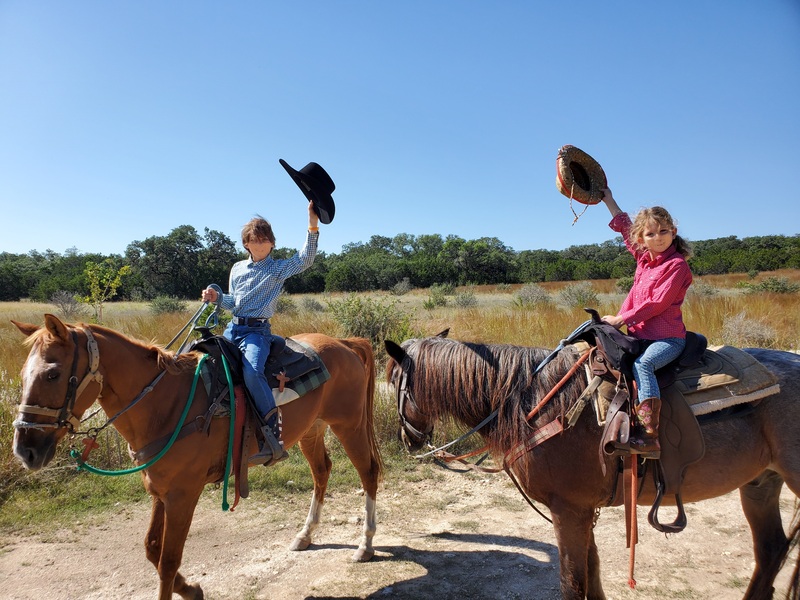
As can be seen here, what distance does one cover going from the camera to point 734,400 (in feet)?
8.46

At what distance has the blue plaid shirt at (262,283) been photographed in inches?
137

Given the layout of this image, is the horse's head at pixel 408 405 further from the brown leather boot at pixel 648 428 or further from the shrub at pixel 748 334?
the shrub at pixel 748 334

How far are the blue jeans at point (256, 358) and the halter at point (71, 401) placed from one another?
88 centimetres

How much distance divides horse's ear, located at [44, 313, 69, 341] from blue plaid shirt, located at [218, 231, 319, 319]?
114 centimetres

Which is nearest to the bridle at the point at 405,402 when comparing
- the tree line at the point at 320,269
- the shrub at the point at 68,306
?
the shrub at the point at 68,306

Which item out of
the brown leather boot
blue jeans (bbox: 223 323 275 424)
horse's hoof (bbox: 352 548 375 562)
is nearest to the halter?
blue jeans (bbox: 223 323 275 424)

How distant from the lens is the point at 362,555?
390cm

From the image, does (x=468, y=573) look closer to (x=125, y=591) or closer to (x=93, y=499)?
(x=125, y=591)

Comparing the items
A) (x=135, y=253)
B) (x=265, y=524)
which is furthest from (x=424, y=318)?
(x=135, y=253)

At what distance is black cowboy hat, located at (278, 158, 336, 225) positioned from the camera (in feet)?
11.5

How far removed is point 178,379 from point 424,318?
10.7 metres

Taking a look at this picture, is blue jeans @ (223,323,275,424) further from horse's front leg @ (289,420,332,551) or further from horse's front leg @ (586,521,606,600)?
horse's front leg @ (586,521,606,600)

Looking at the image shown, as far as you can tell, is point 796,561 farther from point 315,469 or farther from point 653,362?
point 315,469

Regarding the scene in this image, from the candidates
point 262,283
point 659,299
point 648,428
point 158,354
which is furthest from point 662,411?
point 158,354
